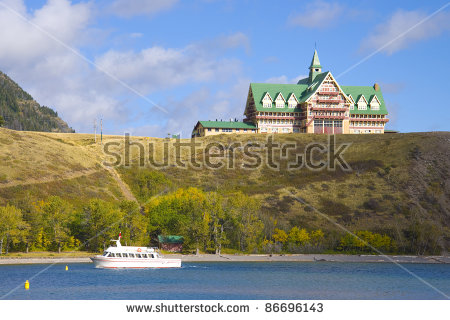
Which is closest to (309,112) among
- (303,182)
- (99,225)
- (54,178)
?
(303,182)

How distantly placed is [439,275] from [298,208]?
46291 millimetres

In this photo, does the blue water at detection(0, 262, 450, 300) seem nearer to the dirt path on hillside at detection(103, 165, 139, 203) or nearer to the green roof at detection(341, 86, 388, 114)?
the dirt path on hillside at detection(103, 165, 139, 203)

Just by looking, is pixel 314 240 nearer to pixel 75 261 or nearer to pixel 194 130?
pixel 75 261

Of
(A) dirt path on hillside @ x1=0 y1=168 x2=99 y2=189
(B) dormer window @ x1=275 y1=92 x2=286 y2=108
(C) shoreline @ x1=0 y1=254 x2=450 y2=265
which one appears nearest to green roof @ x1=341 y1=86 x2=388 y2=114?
(B) dormer window @ x1=275 y1=92 x2=286 y2=108

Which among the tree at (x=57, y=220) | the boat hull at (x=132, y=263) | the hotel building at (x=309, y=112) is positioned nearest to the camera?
the boat hull at (x=132, y=263)

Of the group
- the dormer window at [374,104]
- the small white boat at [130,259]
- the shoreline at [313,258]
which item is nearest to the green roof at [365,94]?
the dormer window at [374,104]

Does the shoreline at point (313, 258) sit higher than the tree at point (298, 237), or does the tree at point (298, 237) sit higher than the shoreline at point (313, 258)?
the tree at point (298, 237)

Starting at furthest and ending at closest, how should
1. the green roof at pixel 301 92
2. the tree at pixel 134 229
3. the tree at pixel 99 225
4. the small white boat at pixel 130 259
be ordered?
the green roof at pixel 301 92, the tree at pixel 134 229, the tree at pixel 99 225, the small white boat at pixel 130 259

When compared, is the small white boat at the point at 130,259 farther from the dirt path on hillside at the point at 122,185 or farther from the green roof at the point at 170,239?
the dirt path on hillside at the point at 122,185

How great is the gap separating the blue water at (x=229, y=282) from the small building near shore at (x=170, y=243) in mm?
14021

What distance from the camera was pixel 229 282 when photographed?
69562 millimetres

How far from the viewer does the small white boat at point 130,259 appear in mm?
82125
